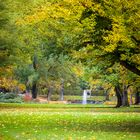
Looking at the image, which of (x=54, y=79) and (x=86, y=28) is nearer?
(x=86, y=28)

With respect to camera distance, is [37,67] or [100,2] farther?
[37,67]

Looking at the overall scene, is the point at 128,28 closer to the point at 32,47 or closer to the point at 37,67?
the point at 32,47

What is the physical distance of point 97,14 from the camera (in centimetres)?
2002

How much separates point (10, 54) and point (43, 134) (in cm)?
2636

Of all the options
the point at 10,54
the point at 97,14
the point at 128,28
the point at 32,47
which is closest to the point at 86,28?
the point at 97,14

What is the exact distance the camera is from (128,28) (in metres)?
19.1

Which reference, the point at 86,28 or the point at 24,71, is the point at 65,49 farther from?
the point at 24,71

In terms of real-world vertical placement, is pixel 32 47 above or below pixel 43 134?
above

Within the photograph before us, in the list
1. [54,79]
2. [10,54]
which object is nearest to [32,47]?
[10,54]

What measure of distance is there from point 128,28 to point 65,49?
7604 mm

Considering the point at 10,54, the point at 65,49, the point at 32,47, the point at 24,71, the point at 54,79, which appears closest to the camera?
the point at 65,49

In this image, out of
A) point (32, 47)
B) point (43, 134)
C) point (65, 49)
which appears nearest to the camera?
point (43, 134)

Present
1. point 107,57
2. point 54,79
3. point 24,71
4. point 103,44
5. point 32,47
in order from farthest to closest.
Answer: point 54,79 → point 24,71 → point 32,47 → point 107,57 → point 103,44

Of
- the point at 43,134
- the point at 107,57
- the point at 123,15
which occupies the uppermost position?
the point at 123,15
